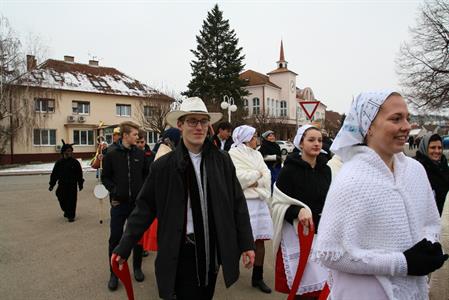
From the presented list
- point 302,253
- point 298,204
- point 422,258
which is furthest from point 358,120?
point 302,253

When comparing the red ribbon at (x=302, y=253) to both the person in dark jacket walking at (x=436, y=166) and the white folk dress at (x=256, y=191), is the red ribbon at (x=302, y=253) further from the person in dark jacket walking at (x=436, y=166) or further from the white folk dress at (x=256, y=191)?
the person in dark jacket walking at (x=436, y=166)

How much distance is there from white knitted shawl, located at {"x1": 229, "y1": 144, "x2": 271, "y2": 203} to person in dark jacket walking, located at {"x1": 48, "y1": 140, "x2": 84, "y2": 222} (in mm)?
5285

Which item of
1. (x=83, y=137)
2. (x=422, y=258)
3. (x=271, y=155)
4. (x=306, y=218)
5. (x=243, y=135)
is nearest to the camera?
(x=422, y=258)

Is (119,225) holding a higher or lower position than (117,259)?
lower

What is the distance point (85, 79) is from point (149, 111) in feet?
26.7

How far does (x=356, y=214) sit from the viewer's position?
171 cm

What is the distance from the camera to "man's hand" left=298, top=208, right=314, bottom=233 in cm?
319

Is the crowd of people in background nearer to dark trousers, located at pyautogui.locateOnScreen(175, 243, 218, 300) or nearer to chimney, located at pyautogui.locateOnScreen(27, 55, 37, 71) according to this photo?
dark trousers, located at pyautogui.locateOnScreen(175, 243, 218, 300)

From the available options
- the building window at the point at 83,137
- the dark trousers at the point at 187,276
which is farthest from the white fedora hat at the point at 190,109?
the building window at the point at 83,137

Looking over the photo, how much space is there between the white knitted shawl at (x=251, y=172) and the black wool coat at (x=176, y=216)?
1708mm

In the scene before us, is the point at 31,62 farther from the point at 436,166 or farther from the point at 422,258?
the point at 422,258

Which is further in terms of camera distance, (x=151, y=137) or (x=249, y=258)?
(x=151, y=137)

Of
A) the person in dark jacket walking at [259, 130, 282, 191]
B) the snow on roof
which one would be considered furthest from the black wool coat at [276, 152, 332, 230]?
the snow on roof

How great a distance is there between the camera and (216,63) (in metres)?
42.2
